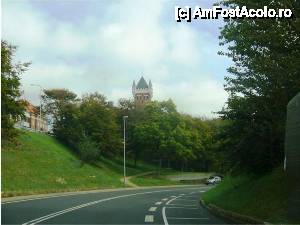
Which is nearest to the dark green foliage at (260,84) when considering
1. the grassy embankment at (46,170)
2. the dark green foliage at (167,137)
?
the grassy embankment at (46,170)

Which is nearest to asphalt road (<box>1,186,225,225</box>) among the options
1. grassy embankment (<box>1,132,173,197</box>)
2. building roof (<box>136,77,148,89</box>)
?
grassy embankment (<box>1,132,173,197</box>)

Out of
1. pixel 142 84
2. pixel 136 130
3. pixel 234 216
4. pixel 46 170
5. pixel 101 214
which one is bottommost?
pixel 101 214

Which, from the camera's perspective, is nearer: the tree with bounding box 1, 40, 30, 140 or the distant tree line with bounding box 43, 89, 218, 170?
the tree with bounding box 1, 40, 30, 140

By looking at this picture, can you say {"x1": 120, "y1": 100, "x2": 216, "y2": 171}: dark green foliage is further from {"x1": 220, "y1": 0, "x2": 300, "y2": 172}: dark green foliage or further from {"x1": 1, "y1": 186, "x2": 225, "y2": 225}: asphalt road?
{"x1": 220, "y1": 0, "x2": 300, "y2": 172}: dark green foliage

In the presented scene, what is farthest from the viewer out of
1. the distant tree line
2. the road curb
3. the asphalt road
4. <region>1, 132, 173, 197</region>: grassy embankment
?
the distant tree line

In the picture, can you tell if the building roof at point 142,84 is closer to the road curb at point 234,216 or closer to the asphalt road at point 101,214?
the asphalt road at point 101,214

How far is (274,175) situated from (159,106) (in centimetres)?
7475

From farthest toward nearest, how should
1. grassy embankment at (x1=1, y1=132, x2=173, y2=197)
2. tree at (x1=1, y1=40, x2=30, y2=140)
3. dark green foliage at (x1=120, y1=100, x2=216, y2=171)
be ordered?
dark green foliage at (x1=120, y1=100, x2=216, y2=171) → grassy embankment at (x1=1, y1=132, x2=173, y2=197) → tree at (x1=1, y1=40, x2=30, y2=140)

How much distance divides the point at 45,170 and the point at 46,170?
29 centimetres

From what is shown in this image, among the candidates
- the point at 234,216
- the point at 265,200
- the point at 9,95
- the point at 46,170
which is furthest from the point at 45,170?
the point at 265,200

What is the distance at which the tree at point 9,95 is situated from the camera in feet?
98.0

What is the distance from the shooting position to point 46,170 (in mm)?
60188

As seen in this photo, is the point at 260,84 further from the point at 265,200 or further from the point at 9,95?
the point at 9,95

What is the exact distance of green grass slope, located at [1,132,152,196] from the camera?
159 feet
